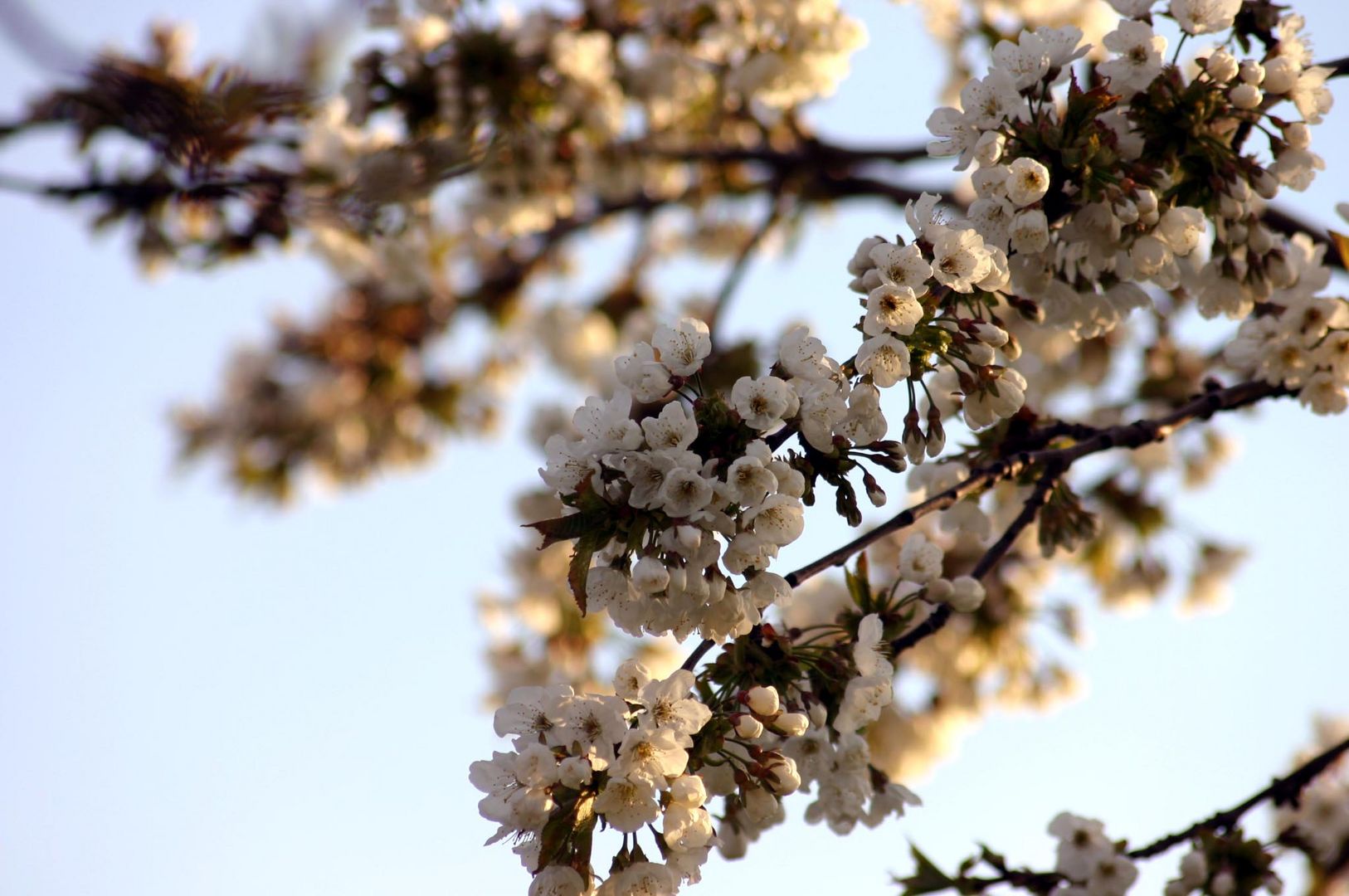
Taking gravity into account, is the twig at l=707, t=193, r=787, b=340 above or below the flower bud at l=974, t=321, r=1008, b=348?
above

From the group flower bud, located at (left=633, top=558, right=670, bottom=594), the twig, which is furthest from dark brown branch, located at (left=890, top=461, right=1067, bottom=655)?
the twig

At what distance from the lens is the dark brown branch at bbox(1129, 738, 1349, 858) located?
2.71m

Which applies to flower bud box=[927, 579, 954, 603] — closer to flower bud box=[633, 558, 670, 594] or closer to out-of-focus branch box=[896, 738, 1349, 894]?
out-of-focus branch box=[896, 738, 1349, 894]

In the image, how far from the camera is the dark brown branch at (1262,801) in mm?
2709

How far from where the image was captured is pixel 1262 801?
2758 mm

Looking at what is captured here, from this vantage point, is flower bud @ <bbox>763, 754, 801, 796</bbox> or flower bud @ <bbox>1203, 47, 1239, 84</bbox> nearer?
flower bud @ <bbox>763, 754, 801, 796</bbox>

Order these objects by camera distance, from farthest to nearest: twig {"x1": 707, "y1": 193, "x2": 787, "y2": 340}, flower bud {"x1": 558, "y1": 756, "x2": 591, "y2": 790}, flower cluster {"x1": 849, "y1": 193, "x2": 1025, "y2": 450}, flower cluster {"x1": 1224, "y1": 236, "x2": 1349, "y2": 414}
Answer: twig {"x1": 707, "y1": 193, "x2": 787, "y2": 340} → flower cluster {"x1": 1224, "y1": 236, "x2": 1349, "y2": 414} → flower cluster {"x1": 849, "y1": 193, "x2": 1025, "y2": 450} → flower bud {"x1": 558, "y1": 756, "x2": 591, "y2": 790}

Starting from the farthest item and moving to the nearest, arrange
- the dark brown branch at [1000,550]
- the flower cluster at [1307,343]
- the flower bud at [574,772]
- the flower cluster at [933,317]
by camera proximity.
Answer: the flower cluster at [1307,343] < the dark brown branch at [1000,550] < the flower cluster at [933,317] < the flower bud at [574,772]

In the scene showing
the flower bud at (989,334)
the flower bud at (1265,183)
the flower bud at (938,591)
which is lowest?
the flower bud at (938,591)

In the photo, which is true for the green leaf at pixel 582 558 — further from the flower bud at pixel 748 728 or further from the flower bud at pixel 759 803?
the flower bud at pixel 759 803

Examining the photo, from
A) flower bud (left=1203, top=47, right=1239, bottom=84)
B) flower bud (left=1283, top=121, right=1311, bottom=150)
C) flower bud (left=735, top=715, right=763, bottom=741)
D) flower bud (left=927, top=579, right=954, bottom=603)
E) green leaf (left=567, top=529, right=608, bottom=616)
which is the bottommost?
flower bud (left=735, top=715, right=763, bottom=741)

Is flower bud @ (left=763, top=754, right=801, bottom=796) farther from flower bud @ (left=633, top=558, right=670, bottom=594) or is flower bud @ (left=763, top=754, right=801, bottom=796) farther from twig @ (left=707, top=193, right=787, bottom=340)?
twig @ (left=707, top=193, right=787, bottom=340)

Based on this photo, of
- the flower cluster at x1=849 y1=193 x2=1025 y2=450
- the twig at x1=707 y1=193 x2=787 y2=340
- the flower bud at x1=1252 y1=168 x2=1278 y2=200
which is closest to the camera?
the flower cluster at x1=849 y1=193 x2=1025 y2=450

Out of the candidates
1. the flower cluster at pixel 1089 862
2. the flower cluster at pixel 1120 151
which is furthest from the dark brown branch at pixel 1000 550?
the flower cluster at pixel 1089 862
